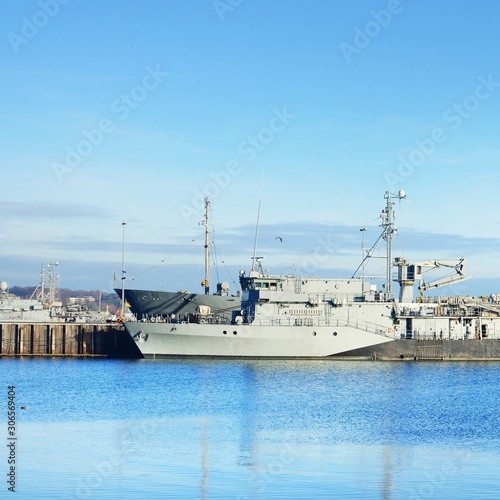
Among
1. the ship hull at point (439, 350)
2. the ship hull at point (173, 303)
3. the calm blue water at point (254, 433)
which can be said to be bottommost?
the calm blue water at point (254, 433)

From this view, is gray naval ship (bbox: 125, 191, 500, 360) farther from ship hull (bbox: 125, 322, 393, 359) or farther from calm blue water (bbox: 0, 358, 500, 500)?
calm blue water (bbox: 0, 358, 500, 500)

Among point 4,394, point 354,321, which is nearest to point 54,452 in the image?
point 4,394

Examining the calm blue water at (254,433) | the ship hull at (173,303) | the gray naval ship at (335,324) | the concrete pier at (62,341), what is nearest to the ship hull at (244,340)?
the gray naval ship at (335,324)

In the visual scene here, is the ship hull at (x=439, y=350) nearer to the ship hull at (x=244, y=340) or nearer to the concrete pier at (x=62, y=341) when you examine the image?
the ship hull at (x=244, y=340)

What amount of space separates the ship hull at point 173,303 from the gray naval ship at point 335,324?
1.20m

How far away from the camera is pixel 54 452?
94.4 feet

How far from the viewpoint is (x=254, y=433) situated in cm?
3331

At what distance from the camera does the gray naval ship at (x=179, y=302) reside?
6825 centimetres

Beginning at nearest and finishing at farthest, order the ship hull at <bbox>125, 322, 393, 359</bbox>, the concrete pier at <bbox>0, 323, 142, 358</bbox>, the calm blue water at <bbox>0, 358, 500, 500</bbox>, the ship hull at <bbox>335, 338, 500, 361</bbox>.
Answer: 1. the calm blue water at <bbox>0, 358, 500, 500</bbox>
2. the ship hull at <bbox>125, 322, 393, 359</bbox>
3. the ship hull at <bbox>335, 338, 500, 361</bbox>
4. the concrete pier at <bbox>0, 323, 142, 358</bbox>

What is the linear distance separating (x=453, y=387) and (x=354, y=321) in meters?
14.6

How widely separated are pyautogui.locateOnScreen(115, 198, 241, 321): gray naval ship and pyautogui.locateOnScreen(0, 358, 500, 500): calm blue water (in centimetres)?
1184

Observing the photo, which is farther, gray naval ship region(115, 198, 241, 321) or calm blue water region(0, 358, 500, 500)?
gray naval ship region(115, 198, 241, 321)

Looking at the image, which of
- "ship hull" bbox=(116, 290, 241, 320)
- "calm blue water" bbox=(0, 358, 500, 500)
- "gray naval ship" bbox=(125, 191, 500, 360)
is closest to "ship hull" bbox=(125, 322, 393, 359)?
"gray naval ship" bbox=(125, 191, 500, 360)

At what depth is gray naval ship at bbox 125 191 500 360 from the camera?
60938 millimetres
